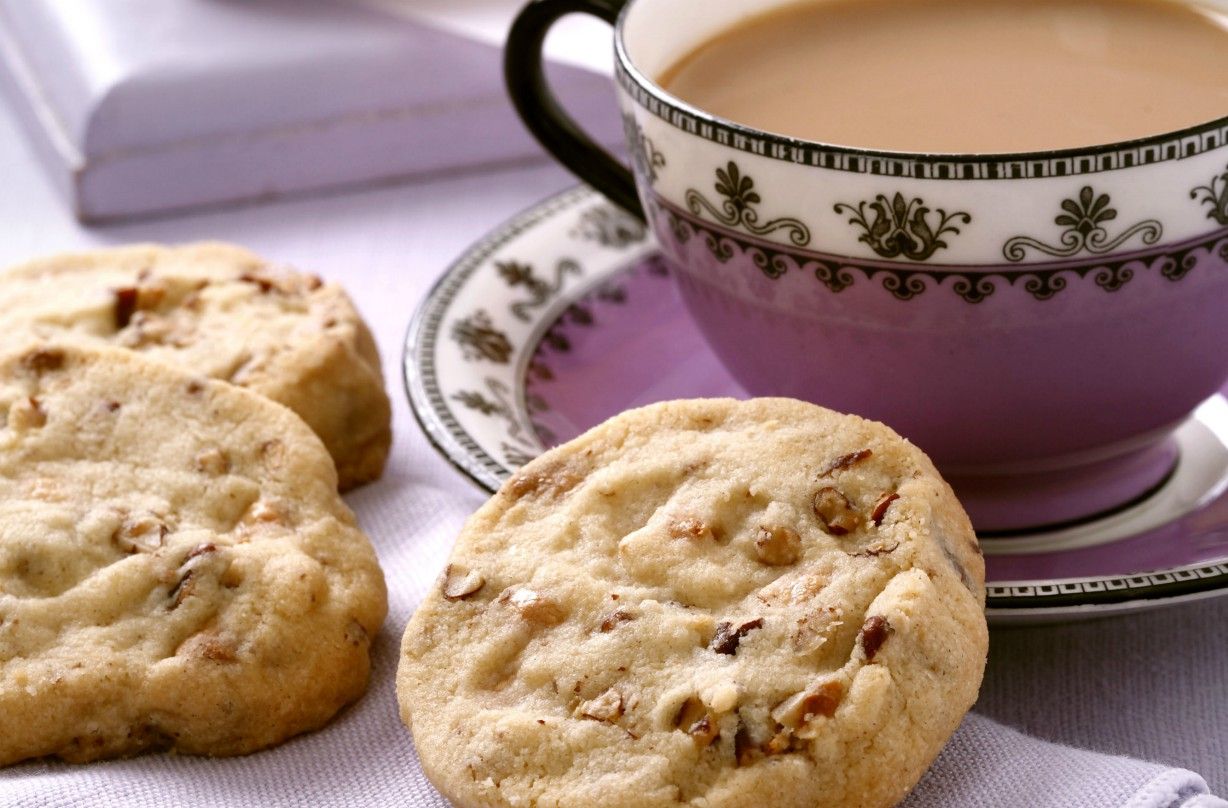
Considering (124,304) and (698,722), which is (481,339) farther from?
Answer: (698,722)

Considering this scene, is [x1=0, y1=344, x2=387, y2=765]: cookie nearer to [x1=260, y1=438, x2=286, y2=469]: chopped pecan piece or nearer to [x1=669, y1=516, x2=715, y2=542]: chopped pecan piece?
[x1=260, y1=438, x2=286, y2=469]: chopped pecan piece

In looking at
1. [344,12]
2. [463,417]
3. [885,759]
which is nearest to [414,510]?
[463,417]

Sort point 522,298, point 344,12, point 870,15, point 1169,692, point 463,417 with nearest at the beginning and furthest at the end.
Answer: point 1169,692, point 463,417, point 870,15, point 522,298, point 344,12

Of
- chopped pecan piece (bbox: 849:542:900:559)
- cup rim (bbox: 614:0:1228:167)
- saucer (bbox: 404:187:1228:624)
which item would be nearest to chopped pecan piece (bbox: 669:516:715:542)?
chopped pecan piece (bbox: 849:542:900:559)

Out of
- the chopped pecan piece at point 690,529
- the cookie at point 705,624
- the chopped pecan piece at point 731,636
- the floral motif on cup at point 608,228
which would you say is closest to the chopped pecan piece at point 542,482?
the cookie at point 705,624

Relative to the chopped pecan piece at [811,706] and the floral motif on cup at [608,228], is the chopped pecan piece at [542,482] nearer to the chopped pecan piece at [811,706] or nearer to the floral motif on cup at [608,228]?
the chopped pecan piece at [811,706]

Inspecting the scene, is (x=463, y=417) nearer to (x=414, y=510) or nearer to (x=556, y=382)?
(x=414, y=510)

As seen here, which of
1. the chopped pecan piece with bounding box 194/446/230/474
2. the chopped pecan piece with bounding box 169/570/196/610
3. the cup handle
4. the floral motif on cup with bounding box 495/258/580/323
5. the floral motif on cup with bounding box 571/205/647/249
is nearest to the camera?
the chopped pecan piece with bounding box 169/570/196/610
